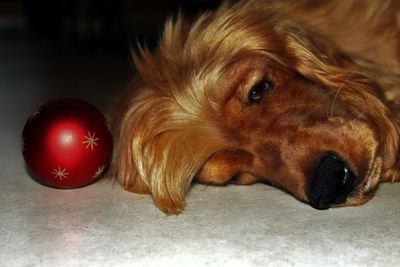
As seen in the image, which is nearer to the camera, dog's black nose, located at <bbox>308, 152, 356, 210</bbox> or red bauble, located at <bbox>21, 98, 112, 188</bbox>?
dog's black nose, located at <bbox>308, 152, 356, 210</bbox>

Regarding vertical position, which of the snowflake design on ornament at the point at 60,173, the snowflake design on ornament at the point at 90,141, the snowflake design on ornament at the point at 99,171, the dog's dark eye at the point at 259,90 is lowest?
the snowflake design on ornament at the point at 99,171

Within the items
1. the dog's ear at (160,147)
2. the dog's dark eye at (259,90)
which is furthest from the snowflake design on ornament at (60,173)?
the dog's dark eye at (259,90)

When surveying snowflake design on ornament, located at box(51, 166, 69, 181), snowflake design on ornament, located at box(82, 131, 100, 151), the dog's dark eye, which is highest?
the dog's dark eye

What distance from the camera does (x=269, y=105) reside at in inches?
67.1

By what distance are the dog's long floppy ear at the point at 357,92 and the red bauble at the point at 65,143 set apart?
0.56 meters

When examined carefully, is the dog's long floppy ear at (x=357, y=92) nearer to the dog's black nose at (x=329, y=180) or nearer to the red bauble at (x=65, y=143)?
the dog's black nose at (x=329, y=180)

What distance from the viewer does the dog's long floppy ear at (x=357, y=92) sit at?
177 centimetres

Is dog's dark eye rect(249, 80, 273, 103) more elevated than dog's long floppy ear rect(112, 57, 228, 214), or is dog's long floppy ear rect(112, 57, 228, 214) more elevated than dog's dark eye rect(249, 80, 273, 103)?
dog's dark eye rect(249, 80, 273, 103)

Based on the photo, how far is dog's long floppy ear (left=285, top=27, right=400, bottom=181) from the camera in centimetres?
177

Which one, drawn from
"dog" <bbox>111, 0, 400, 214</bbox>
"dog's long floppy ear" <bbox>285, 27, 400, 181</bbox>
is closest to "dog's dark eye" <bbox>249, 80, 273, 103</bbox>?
"dog" <bbox>111, 0, 400, 214</bbox>

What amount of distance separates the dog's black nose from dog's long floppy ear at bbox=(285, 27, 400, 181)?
255 millimetres

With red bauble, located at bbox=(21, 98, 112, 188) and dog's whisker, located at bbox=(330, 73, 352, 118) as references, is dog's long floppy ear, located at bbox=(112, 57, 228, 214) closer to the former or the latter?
red bauble, located at bbox=(21, 98, 112, 188)

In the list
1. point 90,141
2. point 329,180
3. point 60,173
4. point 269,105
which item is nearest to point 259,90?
point 269,105

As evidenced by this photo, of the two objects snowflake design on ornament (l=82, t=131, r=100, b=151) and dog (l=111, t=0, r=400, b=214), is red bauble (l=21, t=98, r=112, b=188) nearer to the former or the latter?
snowflake design on ornament (l=82, t=131, r=100, b=151)
